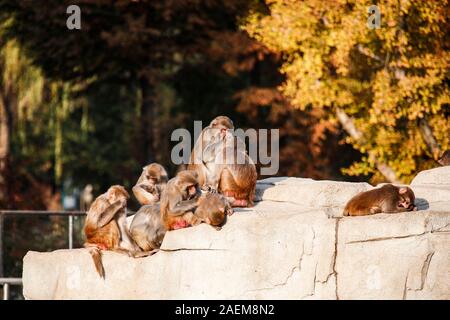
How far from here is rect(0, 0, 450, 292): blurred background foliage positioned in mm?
19062

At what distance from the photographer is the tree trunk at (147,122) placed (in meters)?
25.4

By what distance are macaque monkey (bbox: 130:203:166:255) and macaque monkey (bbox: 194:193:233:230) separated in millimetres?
722

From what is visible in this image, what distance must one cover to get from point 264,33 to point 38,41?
658 centimetres

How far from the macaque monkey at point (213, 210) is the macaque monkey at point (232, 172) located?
50.2 inches

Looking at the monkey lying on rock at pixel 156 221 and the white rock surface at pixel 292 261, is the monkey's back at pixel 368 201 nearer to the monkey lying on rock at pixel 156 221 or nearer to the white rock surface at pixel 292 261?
the white rock surface at pixel 292 261

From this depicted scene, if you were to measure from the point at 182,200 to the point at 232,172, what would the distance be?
1.46 metres

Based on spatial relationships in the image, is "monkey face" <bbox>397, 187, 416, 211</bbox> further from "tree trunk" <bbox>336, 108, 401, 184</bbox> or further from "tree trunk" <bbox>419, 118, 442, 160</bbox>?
"tree trunk" <bbox>336, 108, 401, 184</bbox>

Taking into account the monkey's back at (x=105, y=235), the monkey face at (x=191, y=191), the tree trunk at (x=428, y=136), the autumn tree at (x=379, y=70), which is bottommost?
the monkey's back at (x=105, y=235)

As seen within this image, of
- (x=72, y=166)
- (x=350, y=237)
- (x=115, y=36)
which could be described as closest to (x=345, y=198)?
(x=350, y=237)

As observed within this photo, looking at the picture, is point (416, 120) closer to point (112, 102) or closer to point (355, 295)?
point (355, 295)

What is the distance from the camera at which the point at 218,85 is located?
28.0 m

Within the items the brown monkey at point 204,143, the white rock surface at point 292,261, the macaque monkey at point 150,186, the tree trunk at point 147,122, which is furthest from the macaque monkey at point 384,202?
the tree trunk at point 147,122

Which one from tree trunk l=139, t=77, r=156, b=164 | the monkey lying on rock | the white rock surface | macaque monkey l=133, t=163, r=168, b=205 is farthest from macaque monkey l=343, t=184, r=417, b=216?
tree trunk l=139, t=77, r=156, b=164

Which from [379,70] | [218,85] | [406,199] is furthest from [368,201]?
[218,85]
